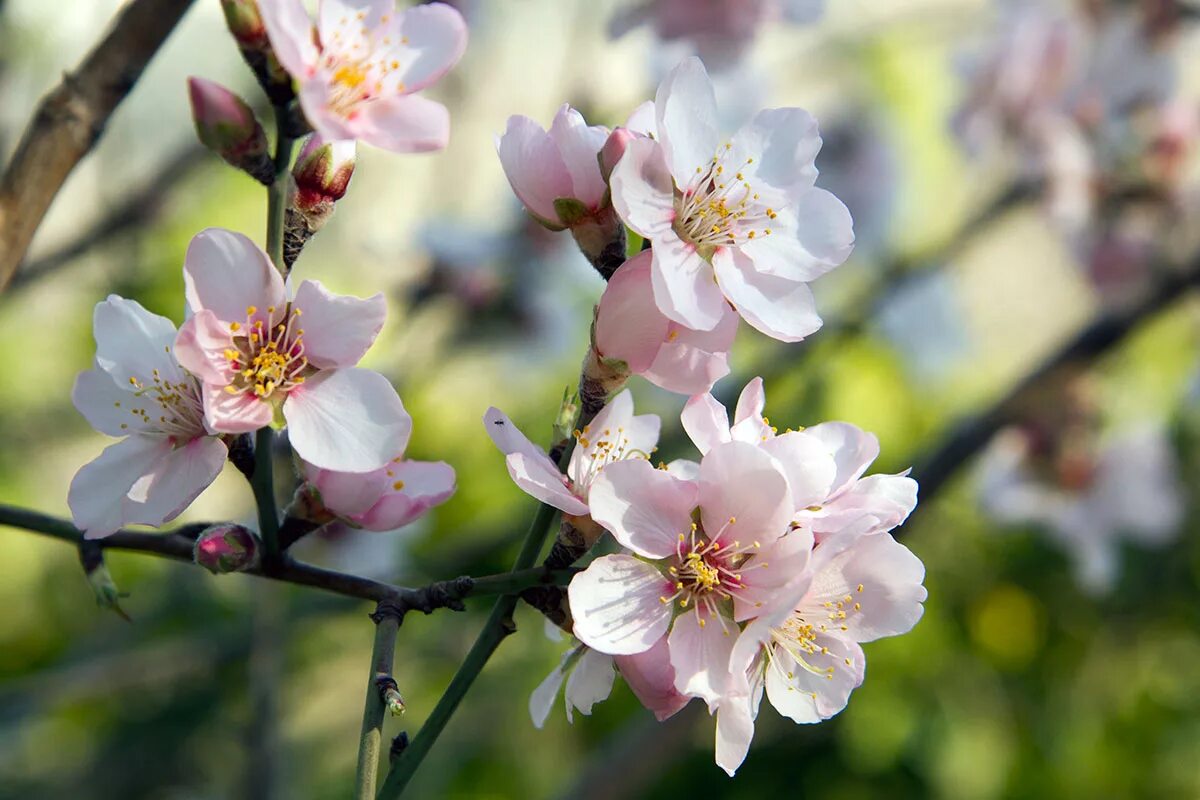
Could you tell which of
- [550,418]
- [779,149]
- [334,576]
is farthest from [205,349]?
[550,418]

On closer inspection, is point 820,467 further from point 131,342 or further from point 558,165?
point 131,342

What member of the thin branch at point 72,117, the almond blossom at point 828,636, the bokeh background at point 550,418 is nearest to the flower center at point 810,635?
the almond blossom at point 828,636

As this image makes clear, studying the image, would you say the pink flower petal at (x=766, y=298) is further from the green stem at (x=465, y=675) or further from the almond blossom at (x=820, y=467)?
the green stem at (x=465, y=675)

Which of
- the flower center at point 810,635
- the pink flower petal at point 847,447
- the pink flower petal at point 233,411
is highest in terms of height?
the pink flower petal at point 233,411

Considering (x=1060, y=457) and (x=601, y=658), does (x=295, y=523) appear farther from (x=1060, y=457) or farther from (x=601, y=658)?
(x=1060, y=457)

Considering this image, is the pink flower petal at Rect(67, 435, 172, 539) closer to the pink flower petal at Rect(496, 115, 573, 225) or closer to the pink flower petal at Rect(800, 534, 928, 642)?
the pink flower petal at Rect(496, 115, 573, 225)

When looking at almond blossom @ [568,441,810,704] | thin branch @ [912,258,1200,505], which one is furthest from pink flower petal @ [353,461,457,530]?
thin branch @ [912,258,1200,505]
